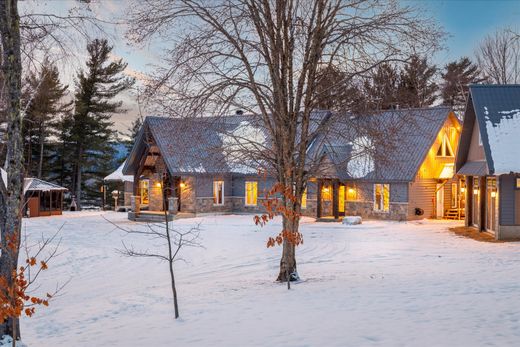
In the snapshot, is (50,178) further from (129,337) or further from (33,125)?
(129,337)

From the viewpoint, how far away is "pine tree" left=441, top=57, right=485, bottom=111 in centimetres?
3841

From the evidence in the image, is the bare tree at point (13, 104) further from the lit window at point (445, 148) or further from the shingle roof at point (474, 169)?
the lit window at point (445, 148)

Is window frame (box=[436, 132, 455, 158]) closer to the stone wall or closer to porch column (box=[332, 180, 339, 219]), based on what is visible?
porch column (box=[332, 180, 339, 219])

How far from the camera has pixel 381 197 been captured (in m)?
28.1

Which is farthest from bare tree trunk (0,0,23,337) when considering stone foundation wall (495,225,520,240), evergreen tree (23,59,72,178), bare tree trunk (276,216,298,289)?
evergreen tree (23,59,72,178)

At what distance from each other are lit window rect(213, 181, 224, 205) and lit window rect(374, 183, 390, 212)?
8885 mm

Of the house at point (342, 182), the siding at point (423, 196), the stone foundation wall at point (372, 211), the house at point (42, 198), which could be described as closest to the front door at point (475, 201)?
the house at point (342, 182)

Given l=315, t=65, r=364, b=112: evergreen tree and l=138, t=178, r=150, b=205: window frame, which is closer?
l=315, t=65, r=364, b=112: evergreen tree

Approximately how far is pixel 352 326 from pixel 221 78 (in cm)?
610

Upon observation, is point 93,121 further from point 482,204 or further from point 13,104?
point 13,104

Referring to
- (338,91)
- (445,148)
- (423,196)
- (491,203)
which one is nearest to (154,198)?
(423,196)

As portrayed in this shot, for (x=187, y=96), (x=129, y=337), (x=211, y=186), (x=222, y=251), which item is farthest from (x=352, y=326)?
(x=211, y=186)

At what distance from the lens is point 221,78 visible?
11555 millimetres

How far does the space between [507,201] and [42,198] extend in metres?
27.0
